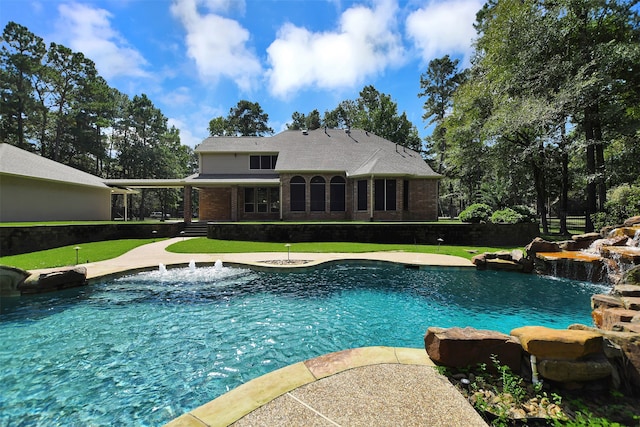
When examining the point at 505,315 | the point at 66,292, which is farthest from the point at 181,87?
the point at 505,315

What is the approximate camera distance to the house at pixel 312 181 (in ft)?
66.2

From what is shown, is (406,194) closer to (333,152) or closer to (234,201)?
(333,152)

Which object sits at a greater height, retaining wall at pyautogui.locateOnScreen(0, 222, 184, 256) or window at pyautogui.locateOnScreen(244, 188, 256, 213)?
window at pyautogui.locateOnScreen(244, 188, 256, 213)

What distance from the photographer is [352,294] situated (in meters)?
7.62

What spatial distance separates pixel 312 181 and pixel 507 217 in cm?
1280

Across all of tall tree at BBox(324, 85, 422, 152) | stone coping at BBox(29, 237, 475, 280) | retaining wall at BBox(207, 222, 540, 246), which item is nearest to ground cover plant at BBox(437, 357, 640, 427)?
stone coping at BBox(29, 237, 475, 280)

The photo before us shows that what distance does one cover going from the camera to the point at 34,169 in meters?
17.9

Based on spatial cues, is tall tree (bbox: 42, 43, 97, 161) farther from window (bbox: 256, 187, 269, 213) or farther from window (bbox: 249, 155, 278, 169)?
window (bbox: 256, 187, 269, 213)

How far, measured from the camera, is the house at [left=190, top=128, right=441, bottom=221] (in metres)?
20.2

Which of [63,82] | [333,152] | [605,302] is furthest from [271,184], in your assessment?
[63,82]

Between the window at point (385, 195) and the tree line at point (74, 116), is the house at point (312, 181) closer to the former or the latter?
the window at point (385, 195)

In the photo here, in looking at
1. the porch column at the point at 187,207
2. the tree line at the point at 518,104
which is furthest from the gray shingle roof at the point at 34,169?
the tree line at the point at 518,104

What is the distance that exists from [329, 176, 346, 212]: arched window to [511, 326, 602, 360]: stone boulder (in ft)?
60.9

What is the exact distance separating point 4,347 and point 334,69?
2015 cm
